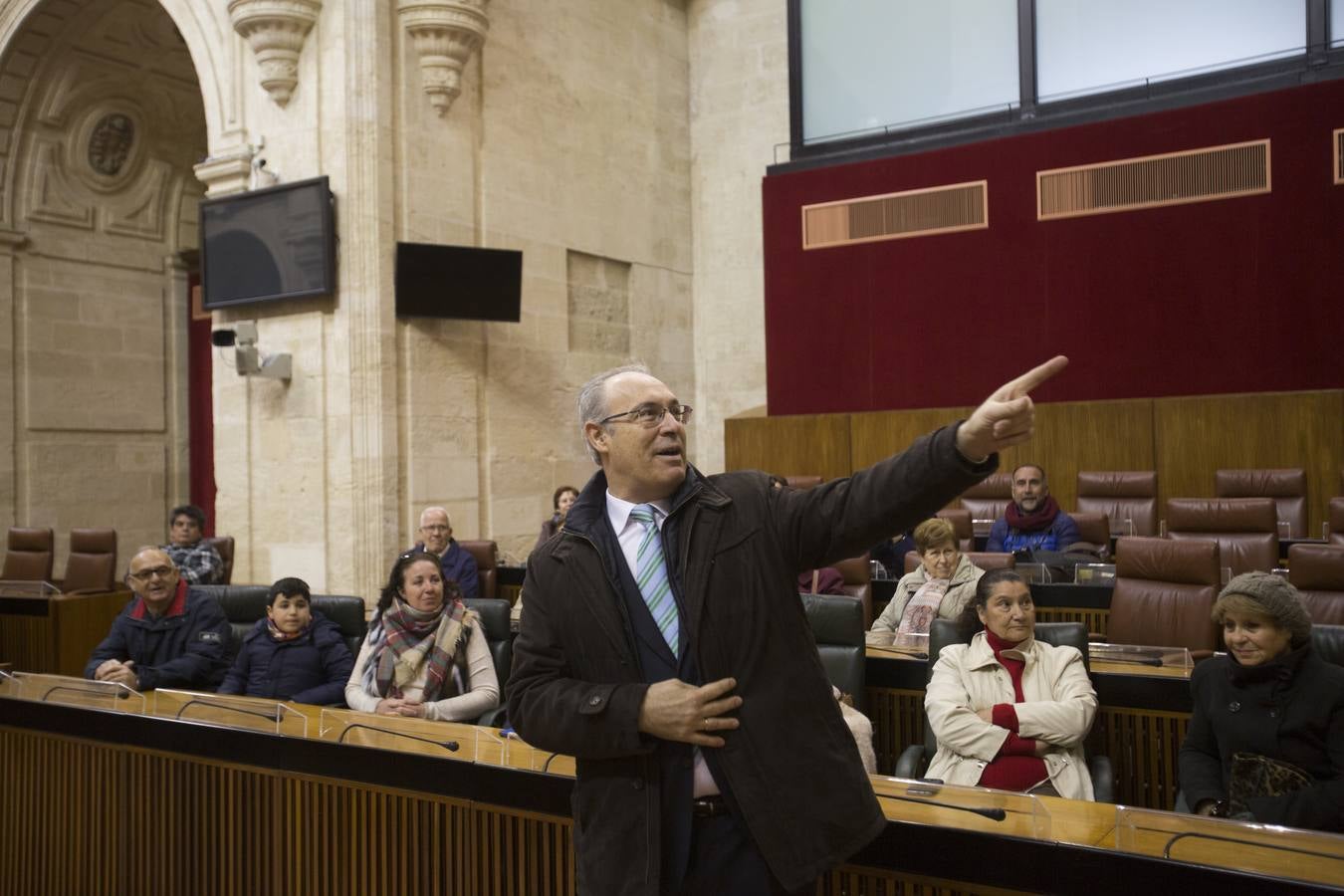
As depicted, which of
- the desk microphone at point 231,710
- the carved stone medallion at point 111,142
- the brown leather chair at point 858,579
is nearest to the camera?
the desk microphone at point 231,710

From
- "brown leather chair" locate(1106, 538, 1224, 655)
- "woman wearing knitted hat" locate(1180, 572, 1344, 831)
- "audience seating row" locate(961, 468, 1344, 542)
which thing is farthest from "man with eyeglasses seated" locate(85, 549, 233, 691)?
"audience seating row" locate(961, 468, 1344, 542)

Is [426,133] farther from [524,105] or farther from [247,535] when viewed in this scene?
[247,535]

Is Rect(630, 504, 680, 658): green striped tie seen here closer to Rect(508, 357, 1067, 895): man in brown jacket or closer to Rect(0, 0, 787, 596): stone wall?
Rect(508, 357, 1067, 895): man in brown jacket

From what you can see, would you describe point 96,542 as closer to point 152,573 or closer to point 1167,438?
point 152,573

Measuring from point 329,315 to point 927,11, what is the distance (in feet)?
17.1

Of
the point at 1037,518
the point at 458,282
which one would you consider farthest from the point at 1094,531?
the point at 458,282

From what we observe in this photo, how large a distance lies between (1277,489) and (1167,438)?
3.40 ft

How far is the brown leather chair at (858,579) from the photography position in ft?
16.4

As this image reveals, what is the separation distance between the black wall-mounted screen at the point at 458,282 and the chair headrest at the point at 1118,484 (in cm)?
404

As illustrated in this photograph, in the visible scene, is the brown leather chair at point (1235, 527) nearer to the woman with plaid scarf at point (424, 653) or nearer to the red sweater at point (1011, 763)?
the red sweater at point (1011, 763)

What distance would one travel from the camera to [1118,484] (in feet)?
23.3

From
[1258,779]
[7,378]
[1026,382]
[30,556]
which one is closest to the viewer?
[1026,382]

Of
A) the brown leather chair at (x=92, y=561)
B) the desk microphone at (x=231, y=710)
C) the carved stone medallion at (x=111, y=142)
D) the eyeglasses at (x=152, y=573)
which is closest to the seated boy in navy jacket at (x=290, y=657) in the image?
the eyeglasses at (x=152, y=573)

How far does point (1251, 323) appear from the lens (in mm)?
7719
